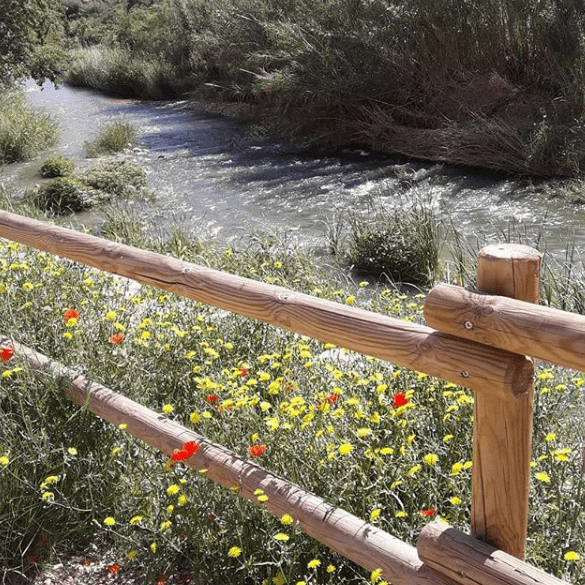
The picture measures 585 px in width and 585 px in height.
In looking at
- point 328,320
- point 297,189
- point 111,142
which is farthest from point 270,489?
point 111,142

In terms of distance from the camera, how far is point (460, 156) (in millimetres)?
12523

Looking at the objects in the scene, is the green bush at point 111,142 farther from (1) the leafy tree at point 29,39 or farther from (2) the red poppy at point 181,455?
(2) the red poppy at point 181,455

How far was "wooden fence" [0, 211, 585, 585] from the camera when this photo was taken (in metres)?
2.06

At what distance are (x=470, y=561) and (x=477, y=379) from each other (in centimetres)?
50

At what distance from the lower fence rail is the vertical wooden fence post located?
82 millimetres

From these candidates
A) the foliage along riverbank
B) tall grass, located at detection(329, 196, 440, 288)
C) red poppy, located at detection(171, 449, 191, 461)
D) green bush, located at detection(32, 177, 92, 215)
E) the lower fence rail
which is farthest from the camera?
the foliage along riverbank

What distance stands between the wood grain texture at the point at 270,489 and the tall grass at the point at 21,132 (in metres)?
12.9

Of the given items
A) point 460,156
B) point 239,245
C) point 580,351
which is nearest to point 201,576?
point 580,351

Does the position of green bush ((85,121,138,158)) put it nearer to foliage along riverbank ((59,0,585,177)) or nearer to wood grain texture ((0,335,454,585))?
foliage along riverbank ((59,0,585,177))

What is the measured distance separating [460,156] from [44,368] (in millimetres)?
9892

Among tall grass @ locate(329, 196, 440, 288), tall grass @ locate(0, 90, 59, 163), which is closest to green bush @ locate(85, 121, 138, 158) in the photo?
tall grass @ locate(0, 90, 59, 163)

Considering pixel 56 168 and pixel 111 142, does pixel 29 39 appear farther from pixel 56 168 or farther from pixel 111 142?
pixel 111 142

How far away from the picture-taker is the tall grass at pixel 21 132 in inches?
613

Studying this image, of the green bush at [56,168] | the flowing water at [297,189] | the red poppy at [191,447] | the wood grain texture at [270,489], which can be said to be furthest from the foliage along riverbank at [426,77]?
the red poppy at [191,447]
